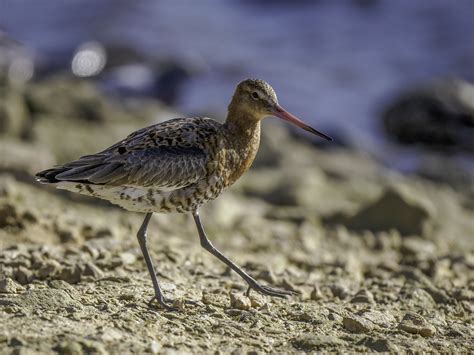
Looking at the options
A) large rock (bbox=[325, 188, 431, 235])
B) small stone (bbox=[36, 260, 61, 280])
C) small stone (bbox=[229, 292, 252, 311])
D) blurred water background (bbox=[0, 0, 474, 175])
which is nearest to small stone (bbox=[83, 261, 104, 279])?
small stone (bbox=[36, 260, 61, 280])

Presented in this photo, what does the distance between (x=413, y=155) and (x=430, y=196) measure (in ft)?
14.2

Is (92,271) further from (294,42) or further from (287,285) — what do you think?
(294,42)

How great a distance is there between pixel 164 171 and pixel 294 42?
1813cm

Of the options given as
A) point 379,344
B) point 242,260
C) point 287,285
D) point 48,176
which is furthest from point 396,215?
point 48,176

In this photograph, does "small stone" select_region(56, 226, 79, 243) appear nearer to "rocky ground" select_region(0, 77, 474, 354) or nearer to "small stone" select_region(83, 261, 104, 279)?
"rocky ground" select_region(0, 77, 474, 354)

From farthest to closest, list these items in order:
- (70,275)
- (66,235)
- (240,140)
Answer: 1. (66,235)
2. (240,140)
3. (70,275)

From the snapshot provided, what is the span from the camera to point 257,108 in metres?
7.77

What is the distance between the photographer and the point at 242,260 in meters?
9.06

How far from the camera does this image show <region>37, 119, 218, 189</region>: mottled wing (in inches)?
271

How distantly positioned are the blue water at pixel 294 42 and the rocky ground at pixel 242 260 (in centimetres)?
451

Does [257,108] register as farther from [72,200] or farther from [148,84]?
[148,84]

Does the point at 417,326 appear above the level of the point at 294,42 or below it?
below

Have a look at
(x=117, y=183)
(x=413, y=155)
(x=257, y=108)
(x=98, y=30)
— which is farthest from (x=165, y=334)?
(x=98, y=30)

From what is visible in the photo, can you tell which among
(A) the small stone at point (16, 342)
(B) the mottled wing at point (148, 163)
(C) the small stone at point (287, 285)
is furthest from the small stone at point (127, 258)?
(A) the small stone at point (16, 342)
